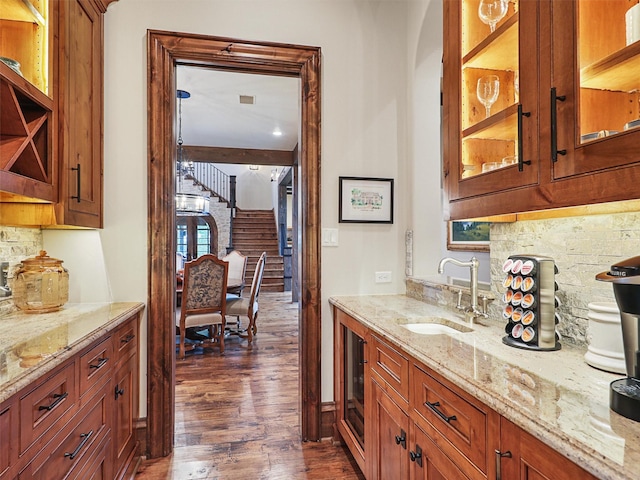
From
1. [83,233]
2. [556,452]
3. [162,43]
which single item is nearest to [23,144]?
[83,233]

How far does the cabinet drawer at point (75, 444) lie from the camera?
46.6 inches

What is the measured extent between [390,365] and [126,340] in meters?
1.41

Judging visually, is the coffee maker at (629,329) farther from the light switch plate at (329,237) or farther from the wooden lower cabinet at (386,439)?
the light switch plate at (329,237)

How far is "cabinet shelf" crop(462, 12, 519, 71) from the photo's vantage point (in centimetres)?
132

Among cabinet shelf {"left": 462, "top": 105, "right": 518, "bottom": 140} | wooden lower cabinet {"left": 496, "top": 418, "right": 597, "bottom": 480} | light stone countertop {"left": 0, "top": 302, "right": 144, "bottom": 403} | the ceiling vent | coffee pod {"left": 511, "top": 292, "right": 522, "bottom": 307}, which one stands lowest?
wooden lower cabinet {"left": 496, "top": 418, "right": 597, "bottom": 480}

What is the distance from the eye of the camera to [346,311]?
2.20m

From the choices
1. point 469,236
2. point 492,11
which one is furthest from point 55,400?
point 469,236

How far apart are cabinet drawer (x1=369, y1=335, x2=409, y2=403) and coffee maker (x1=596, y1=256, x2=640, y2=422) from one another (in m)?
0.69

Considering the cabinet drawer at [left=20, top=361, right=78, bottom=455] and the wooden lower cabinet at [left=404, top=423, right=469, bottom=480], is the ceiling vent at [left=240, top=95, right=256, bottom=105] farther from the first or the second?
the wooden lower cabinet at [left=404, top=423, right=469, bottom=480]

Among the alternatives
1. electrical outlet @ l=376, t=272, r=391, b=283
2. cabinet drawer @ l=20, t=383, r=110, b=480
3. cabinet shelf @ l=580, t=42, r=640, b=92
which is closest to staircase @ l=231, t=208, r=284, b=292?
electrical outlet @ l=376, t=272, r=391, b=283

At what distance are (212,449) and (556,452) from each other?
2184mm

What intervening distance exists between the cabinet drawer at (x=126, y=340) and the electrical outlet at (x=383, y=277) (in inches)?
60.8

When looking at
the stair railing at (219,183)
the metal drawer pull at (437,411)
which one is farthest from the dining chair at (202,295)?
the stair railing at (219,183)

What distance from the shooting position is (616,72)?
3.25ft
